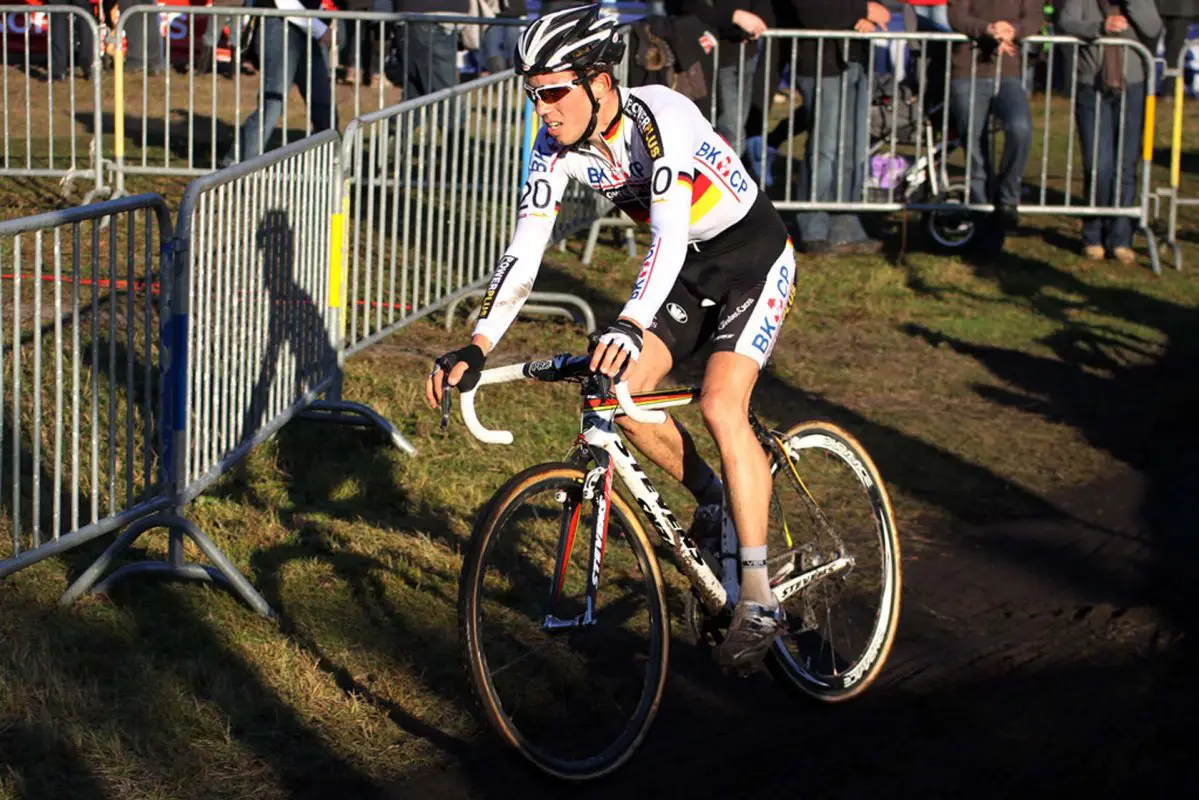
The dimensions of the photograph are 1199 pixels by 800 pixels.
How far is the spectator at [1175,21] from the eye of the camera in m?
16.4

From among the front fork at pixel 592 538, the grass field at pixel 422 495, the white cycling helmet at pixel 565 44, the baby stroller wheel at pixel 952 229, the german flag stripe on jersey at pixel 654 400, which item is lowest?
the grass field at pixel 422 495

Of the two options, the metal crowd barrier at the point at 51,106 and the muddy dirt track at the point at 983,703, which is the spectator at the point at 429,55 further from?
the muddy dirt track at the point at 983,703

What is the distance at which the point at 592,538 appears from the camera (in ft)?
16.1

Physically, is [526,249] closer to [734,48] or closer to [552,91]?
[552,91]

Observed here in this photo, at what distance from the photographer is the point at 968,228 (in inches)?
545

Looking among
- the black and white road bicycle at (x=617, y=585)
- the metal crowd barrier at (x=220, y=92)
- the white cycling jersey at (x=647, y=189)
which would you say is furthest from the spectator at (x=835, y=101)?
the white cycling jersey at (x=647, y=189)

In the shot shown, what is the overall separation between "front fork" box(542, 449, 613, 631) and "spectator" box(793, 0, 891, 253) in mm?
8450

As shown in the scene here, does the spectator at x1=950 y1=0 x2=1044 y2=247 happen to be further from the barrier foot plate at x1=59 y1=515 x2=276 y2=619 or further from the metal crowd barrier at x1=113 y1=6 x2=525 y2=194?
the barrier foot plate at x1=59 y1=515 x2=276 y2=619

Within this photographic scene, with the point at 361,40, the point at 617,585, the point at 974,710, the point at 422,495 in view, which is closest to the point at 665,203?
the point at 617,585

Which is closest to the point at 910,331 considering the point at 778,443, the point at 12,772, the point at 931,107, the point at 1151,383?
the point at 1151,383

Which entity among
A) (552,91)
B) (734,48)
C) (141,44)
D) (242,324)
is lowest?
(242,324)

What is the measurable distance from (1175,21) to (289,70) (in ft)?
29.4

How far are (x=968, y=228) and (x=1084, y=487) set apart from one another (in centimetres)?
577

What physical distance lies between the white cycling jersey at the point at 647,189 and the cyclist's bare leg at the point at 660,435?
42cm
